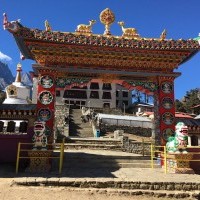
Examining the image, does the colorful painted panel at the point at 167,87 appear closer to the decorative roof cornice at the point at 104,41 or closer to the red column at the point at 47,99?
the decorative roof cornice at the point at 104,41

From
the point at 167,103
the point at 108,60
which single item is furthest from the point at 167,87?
the point at 108,60

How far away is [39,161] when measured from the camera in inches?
500

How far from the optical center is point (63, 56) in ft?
51.2

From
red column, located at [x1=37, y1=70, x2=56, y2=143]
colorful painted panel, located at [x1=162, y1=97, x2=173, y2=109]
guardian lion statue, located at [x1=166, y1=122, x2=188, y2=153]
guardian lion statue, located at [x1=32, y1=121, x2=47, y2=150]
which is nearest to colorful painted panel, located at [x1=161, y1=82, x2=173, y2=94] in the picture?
colorful painted panel, located at [x1=162, y1=97, x2=173, y2=109]

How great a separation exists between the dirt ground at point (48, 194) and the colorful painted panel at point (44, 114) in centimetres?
520

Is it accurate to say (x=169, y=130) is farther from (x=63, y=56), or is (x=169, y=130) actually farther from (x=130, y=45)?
(x=63, y=56)

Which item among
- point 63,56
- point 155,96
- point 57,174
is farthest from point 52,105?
point 155,96

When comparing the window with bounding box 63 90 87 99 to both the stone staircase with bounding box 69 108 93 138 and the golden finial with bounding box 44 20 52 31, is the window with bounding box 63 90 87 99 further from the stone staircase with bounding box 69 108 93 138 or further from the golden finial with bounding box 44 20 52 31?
the golden finial with bounding box 44 20 52 31

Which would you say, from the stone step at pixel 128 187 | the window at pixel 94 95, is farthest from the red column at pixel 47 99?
the window at pixel 94 95

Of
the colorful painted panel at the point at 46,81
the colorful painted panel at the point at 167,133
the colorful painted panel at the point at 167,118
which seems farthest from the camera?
the colorful painted panel at the point at 167,118

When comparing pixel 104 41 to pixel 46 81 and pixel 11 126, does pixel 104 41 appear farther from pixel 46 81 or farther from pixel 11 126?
pixel 11 126

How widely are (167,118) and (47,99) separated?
6.70 meters

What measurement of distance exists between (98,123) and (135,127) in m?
6.71

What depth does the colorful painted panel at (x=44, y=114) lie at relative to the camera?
14.9 m
